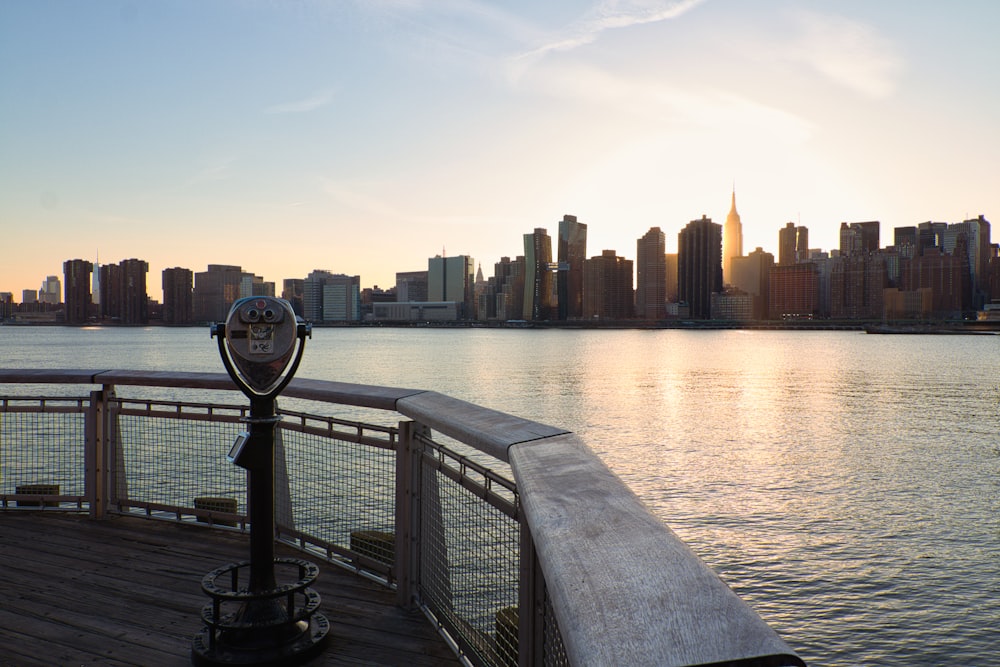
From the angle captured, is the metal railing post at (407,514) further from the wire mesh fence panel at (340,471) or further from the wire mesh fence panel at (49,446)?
the wire mesh fence panel at (49,446)

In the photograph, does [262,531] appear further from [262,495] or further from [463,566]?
[463,566]

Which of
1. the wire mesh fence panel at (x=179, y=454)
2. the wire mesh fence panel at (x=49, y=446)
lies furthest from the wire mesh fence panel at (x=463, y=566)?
the wire mesh fence panel at (x=49, y=446)

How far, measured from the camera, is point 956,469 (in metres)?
28.8

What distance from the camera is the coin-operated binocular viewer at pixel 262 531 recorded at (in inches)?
147

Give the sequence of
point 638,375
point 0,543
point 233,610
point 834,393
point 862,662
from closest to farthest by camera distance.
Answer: point 233,610
point 0,543
point 862,662
point 834,393
point 638,375

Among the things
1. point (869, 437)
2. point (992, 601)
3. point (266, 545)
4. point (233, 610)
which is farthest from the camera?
point (869, 437)

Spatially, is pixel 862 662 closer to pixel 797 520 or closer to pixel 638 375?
pixel 797 520

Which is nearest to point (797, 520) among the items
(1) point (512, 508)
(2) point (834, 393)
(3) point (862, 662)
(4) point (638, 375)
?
(3) point (862, 662)

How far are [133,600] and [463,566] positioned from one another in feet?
6.92

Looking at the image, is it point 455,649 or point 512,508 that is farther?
point 455,649

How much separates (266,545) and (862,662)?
39.5ft

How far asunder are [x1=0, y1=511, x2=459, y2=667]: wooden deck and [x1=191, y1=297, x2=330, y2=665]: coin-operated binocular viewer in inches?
6.5

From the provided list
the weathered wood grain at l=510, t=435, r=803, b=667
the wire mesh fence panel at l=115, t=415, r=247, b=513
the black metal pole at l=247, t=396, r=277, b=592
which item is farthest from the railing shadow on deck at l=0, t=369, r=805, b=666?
the black metal pole at l=247, t=396, r=277, b=592

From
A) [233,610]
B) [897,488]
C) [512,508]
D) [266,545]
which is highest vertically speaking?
[512,508]
